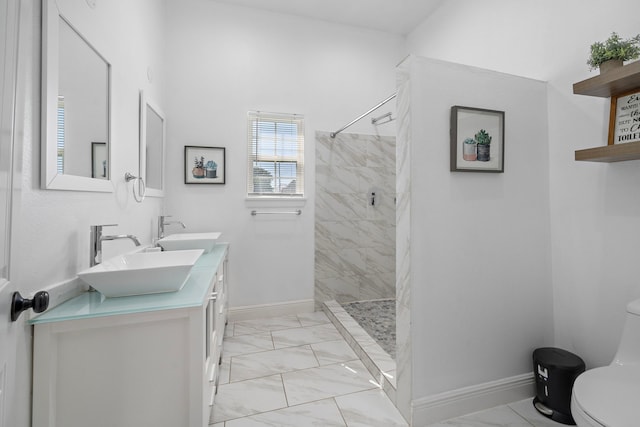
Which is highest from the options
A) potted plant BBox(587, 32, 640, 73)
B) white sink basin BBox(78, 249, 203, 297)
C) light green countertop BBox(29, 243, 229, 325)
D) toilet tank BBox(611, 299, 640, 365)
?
potted plant BBox(587, 32, 640, 73)

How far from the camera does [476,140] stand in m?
1.65

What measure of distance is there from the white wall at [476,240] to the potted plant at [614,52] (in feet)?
1.33

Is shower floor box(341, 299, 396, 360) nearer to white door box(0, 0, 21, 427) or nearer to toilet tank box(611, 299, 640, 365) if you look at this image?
toilet tank box(611, 299, 640, 365)

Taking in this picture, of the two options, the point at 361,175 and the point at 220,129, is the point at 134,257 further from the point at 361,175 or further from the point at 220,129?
the point at 361,175

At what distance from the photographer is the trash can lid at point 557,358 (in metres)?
1.57

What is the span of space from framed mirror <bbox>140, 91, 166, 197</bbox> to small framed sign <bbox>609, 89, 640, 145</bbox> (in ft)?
9.29

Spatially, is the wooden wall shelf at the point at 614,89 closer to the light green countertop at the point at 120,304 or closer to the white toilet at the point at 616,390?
the white toilet at the point at 616,390

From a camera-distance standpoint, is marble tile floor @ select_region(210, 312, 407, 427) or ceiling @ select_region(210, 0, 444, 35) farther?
ceiling @ select_region(210, 0, 444, 35)

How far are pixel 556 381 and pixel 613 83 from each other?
1.54m

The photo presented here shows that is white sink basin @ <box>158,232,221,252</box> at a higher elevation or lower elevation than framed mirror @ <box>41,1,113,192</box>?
lower

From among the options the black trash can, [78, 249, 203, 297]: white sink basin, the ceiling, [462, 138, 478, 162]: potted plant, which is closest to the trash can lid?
the black trash can

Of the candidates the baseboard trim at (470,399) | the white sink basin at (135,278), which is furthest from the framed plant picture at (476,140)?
the white sink basin at (135,278)

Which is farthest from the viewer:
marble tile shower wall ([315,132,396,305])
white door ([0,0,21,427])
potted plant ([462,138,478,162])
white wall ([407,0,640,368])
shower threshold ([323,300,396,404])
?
marble tile shower wall ([315,132,396,305])

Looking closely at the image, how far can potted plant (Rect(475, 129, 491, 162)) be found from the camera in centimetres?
166
